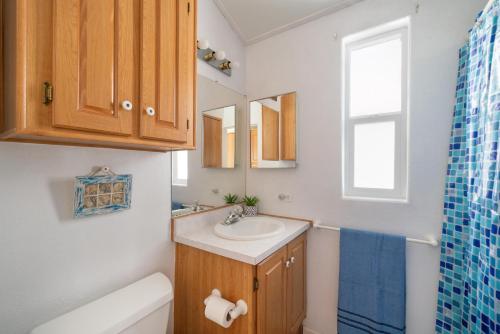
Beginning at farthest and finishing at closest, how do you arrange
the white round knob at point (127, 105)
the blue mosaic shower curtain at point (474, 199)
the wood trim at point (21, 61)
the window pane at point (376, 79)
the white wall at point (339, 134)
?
the window pane at point (376, 79) → the white wall at point (339, 134) → the blue mosaic shower curtain at point (474, 199) → the white round knob at point (127, 105) → the wood trim at point (21, 61)

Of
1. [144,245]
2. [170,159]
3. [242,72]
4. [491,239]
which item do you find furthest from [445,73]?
[144,245]

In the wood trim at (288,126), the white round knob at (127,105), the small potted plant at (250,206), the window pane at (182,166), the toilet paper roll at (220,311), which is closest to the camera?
the white round knob at (127,105)

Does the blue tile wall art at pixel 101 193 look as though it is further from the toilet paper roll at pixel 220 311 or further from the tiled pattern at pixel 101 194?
the toilet paper roll at pixel 220 311

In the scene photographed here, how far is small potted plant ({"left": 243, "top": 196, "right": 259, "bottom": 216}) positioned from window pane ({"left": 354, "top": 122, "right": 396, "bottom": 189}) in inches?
33.7

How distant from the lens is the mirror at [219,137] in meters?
1.65

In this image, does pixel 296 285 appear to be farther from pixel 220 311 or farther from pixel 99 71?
pixel 99 71

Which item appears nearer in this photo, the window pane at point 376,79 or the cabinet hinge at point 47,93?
the cabinet hinge at point 47,93

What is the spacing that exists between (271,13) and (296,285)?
212cm

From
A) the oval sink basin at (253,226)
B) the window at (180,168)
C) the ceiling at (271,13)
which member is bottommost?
the oval sink basin at (253,226)

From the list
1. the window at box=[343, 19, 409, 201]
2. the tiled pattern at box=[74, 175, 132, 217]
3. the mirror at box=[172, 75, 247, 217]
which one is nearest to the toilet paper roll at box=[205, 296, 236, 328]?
the mirror at box=[172, 75, 247, 217]

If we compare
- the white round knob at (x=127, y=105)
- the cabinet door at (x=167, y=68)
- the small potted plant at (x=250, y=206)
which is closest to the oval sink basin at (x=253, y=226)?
the small potted plant at (x=250, y=206)

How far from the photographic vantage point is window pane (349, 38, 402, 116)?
1.48 m

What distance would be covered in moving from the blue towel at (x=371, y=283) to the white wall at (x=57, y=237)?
1346 millimetres

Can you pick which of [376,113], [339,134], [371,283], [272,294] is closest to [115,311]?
[272,294]
